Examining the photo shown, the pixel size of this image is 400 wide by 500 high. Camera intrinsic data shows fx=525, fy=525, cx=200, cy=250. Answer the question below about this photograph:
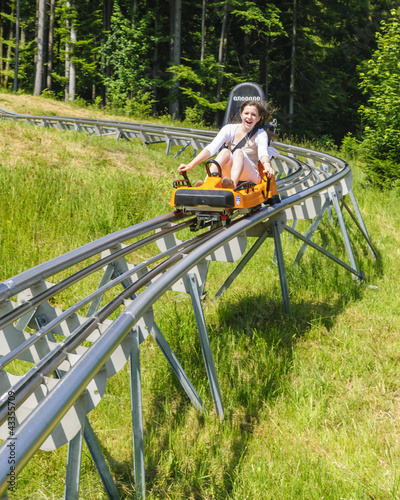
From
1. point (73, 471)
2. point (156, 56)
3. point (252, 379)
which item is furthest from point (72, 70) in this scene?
point (73, 471)

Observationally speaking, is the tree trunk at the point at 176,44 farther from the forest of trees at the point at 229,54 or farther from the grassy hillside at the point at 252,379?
the grassy hillside at the point at 252,379

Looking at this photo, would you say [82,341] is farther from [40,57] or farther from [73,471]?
[40,57]

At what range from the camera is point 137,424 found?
2531 millimetres

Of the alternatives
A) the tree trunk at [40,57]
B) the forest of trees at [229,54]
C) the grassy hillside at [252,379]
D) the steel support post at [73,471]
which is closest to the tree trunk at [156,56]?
the forest of trees at [229,54]

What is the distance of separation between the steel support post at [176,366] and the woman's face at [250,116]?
3.12 metres

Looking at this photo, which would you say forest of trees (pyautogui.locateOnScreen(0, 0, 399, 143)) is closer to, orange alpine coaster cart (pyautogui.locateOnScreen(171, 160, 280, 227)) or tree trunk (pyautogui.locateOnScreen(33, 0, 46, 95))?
tree trunk (pyautogui.locateOnScreen(33, 0, 46, 95))

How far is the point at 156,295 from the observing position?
2779mm

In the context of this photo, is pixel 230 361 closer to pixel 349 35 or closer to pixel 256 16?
pixel 256 16

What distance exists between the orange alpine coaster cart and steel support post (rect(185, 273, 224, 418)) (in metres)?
1.39

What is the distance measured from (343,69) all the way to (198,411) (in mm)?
32954

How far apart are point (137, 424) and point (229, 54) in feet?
99.7

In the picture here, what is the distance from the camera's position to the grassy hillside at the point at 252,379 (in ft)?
9.59

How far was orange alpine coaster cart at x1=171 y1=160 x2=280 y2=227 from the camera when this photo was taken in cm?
470

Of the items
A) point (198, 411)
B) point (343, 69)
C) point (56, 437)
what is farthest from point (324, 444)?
point (343, 69)
